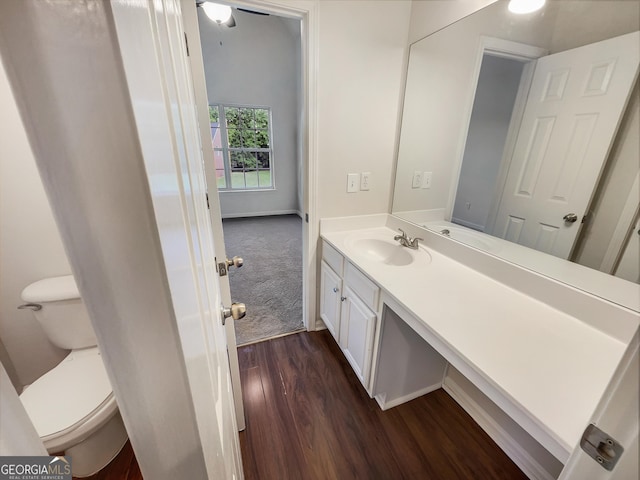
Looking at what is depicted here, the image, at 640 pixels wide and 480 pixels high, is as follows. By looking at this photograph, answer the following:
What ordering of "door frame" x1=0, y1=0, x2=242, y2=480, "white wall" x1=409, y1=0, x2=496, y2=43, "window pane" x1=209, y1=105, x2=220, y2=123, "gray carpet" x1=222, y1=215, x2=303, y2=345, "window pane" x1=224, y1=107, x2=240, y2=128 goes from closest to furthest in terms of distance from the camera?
"door frame" x1=0, y1=0, x2=242, y2=480
"white wall" x1=409, y1=0, x2=496, y2=43
"gray carpet" x1=222, y1=215, x2=303, y2=345
"window pane" x1=209, y1=105, x2=220, y2=123
"window pane" x1=224, y1=107, x2=240, y2=128

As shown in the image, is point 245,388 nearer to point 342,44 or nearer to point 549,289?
point 549,289

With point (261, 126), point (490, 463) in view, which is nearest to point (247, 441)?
point (490, 463)

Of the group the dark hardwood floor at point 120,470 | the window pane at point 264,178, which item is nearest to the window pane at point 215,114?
the window pane at point 264,178

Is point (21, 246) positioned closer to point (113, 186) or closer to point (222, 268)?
point (222, 268)

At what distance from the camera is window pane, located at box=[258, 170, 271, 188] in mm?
4998

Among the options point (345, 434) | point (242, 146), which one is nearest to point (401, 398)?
point (345, 434)

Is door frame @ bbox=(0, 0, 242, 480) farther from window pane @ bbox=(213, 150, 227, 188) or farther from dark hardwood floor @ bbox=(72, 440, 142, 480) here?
window pane @ bbox=(213, 150, 227, 188)

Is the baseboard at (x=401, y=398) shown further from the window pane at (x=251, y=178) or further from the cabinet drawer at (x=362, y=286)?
the window pane at (x=251, y=178)

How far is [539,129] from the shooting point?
1.08m

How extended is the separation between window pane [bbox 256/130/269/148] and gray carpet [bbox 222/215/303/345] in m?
1.42

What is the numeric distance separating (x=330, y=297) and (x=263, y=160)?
3.83 metres

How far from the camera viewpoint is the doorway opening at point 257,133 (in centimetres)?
372

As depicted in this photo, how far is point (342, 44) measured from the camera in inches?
58.8

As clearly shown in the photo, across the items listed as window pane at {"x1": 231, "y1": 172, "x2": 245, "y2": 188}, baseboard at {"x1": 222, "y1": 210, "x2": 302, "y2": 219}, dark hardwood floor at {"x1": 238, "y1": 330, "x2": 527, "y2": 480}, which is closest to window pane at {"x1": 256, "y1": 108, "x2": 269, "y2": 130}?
window pane at {"x1": 231, "y1": 172, "x2": 245, "y2": 188}
